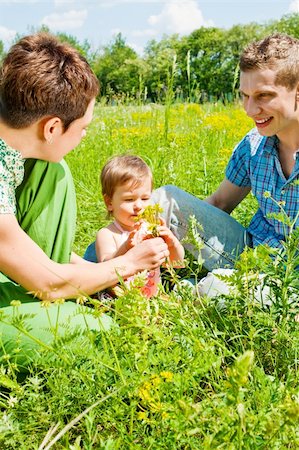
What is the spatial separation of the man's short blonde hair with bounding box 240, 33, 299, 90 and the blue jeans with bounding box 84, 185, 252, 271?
0.69m

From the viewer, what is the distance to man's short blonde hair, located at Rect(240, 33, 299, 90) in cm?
296

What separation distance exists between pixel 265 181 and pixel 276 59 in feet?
1.92

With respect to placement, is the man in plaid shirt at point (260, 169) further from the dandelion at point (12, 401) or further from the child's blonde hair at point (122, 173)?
the dandelion at point (12, 401)

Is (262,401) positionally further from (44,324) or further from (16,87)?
(16,87)

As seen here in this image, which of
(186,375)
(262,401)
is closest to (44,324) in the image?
(186,375)

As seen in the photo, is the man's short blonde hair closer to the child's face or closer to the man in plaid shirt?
the man in plaid shirt

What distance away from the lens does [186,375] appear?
1.70 metres

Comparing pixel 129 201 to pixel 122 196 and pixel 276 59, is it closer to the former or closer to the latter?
pixel 122 196

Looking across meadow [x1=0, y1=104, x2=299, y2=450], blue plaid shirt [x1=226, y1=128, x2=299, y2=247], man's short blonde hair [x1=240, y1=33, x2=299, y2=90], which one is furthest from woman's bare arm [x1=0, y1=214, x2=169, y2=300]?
man's short blonde hair [x1=240, y1=33, x2=299, y2=90]

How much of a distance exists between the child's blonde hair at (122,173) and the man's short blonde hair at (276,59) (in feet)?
2.16

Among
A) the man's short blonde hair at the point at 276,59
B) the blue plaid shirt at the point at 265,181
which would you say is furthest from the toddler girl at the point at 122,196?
the man's short blonde hair at the point at 276,59

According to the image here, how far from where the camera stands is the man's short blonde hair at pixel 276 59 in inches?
116

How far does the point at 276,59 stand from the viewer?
2.96 m

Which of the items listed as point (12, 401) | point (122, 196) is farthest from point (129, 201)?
point (12, 401)
